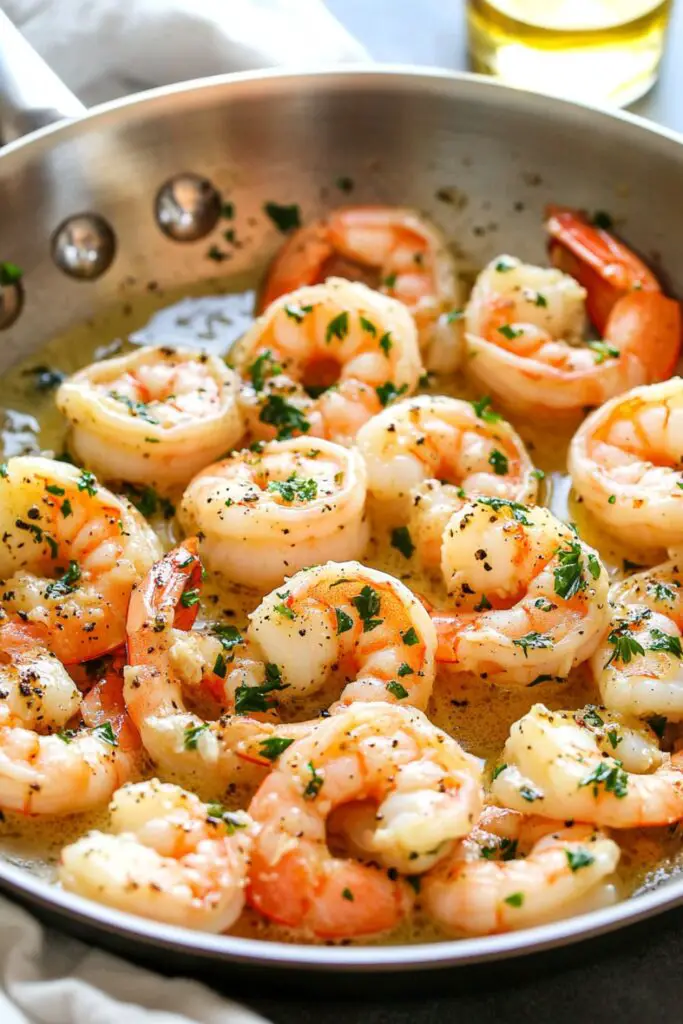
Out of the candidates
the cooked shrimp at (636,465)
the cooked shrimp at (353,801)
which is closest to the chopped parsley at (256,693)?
the cooked shrimp at (353,801)

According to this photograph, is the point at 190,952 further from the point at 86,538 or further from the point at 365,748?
the point at 86,538

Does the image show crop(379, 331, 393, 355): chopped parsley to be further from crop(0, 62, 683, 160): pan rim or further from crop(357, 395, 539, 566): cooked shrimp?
crop(0, 62, 683, 160): pan rim

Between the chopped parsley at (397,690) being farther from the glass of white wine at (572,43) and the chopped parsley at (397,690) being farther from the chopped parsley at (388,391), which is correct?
the glass of white wine at (572,43)

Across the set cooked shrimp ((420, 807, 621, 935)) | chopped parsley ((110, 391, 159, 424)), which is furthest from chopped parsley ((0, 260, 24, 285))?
cooked shrimp ((420, 807, 621, 935))

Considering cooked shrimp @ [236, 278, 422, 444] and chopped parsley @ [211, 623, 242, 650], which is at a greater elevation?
cooked shrimp @ [236, 278, 422, 444]

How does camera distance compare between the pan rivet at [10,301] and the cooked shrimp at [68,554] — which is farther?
the pan rivet at [10,301]

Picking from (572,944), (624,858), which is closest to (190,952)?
(572,944)
